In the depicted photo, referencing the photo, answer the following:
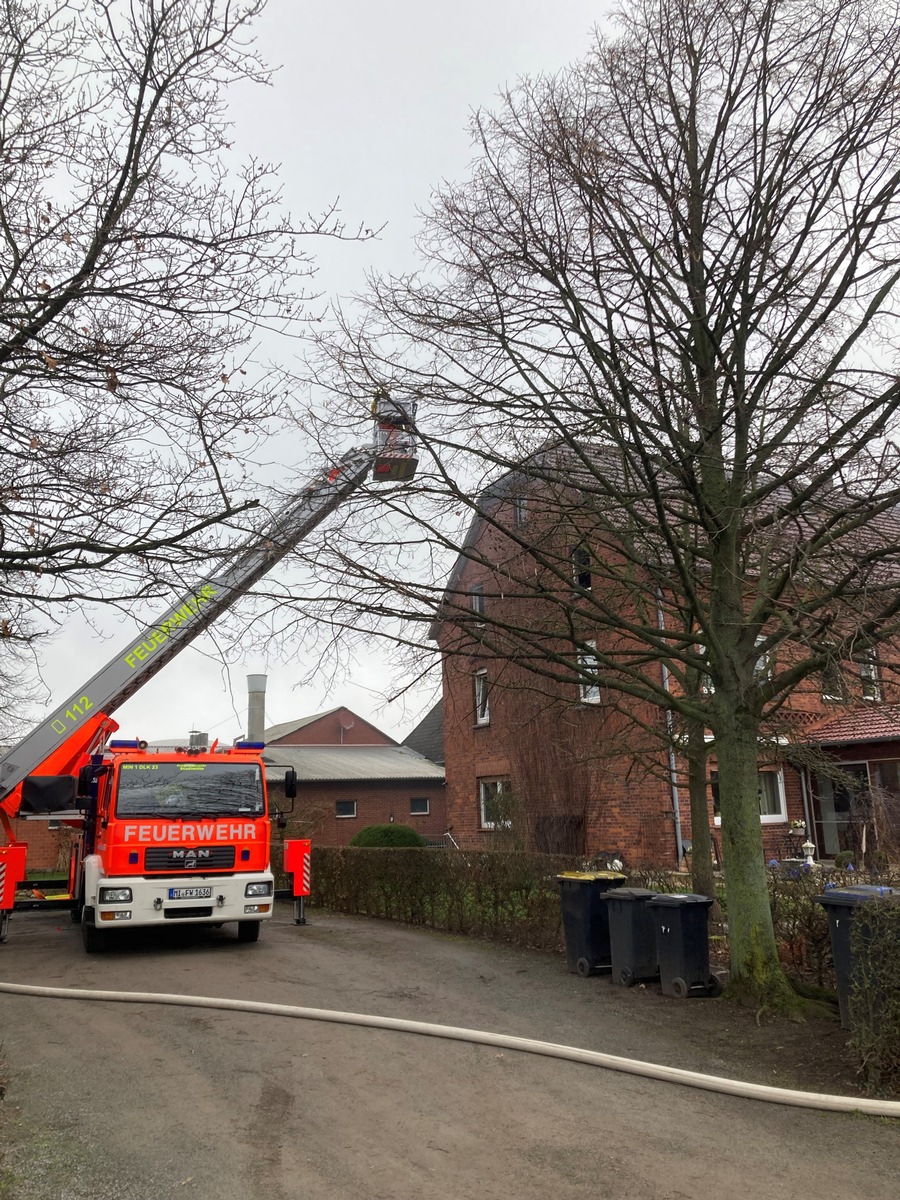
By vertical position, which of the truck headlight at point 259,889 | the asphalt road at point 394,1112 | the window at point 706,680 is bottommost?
the asphalt road at point 394,1112

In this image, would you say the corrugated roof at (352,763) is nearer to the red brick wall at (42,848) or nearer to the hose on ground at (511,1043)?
the red brick wall at (42,848)

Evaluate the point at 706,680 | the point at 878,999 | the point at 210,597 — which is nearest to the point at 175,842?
the point at 210,597

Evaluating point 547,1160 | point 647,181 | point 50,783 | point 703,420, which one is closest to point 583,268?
point 647,181

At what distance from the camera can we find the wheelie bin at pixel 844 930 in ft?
22.7

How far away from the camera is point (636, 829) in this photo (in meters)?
19.5

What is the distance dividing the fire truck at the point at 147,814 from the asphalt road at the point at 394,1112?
2.18 meters

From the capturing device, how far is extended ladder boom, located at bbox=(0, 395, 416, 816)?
23.3 feet

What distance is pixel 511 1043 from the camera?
6.99m

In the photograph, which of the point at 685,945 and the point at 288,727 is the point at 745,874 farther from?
the point at 288,727

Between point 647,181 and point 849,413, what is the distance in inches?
110

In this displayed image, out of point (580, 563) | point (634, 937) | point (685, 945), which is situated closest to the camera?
point (685, 945)

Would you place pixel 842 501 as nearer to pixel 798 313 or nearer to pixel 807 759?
pixel 798 313

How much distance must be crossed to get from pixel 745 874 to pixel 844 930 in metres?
1.54

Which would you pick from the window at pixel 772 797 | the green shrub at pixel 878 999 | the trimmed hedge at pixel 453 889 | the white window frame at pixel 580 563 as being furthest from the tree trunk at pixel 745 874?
the window at pixel 772 797
